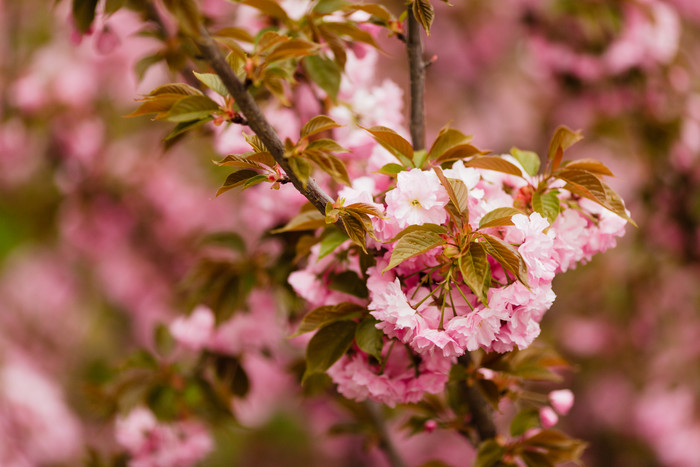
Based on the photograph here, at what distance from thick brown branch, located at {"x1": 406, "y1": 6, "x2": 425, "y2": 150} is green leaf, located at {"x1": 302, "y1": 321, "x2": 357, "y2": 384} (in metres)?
0.34

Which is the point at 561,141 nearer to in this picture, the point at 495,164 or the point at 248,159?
the point at 495,164

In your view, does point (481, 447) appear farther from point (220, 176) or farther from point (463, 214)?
point (220, 176)

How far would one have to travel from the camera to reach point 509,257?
624mm

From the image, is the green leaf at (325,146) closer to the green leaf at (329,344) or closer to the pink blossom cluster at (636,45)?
the green leaf at (329,344)

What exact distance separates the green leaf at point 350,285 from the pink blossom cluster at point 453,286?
2 centimetres

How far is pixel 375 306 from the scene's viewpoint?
0.67 m

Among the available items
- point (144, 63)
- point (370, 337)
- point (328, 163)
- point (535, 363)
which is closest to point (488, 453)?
point (535, 363)

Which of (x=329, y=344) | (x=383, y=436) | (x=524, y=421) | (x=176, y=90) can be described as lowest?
(x=383, y=436)

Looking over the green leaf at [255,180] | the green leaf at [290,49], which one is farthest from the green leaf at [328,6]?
the green leaf at [255,180]

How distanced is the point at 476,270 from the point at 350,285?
0.21m

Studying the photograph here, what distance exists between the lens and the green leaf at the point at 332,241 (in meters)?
0.75

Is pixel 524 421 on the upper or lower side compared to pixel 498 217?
lower

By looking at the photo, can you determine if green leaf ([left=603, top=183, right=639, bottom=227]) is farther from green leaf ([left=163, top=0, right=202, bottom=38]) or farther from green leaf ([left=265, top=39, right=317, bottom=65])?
green leaf ([left=163, top=0, right=202, bottom=38])

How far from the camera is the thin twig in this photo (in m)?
1.32
